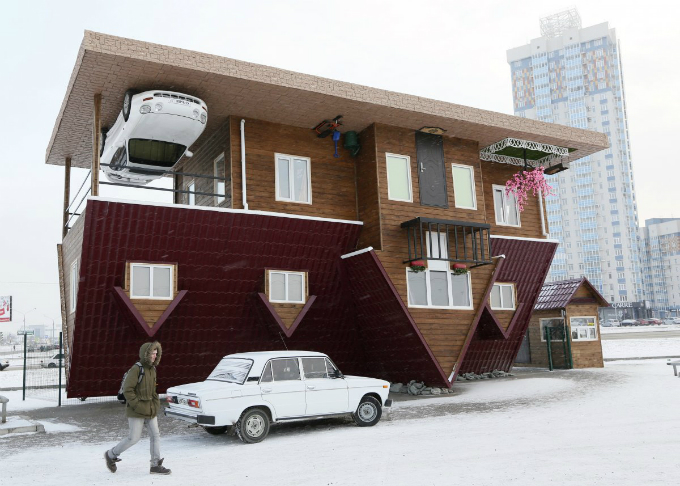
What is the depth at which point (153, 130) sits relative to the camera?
15.2 meters

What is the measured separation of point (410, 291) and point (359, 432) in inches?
250

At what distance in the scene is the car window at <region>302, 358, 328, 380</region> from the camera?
12312 millimetres

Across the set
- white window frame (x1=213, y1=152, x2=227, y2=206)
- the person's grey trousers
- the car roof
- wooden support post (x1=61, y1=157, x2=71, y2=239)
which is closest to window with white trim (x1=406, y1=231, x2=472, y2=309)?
white window frame (x1=213, y1=152, x2=227, y2=206)

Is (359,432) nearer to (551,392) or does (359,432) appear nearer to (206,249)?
(206,249)

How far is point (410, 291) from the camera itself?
17.8 m

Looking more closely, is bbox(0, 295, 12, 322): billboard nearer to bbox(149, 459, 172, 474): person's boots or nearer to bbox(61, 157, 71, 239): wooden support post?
bbox(61, 157, 71, 239): wooden support post

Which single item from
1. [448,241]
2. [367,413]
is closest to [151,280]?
[367,413]

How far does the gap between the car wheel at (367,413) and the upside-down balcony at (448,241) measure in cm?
537

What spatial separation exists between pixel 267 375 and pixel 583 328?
721 inches

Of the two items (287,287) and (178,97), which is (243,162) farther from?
(287,287)

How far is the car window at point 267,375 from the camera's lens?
38.3ft

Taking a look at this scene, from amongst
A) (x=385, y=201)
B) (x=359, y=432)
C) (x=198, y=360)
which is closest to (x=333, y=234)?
(x=385, y=201)

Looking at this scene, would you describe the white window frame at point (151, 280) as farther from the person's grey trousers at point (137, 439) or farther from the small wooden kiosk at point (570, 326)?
the small wooden kiosk at point (570, 326)

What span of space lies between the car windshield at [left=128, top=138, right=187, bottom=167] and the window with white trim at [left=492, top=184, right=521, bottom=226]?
37.4 feet
